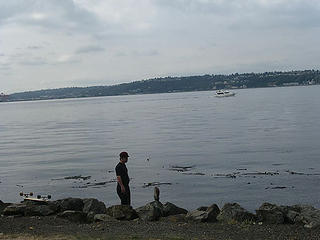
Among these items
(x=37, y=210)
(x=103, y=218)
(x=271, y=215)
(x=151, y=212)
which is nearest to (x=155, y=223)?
(x=151, y=212)

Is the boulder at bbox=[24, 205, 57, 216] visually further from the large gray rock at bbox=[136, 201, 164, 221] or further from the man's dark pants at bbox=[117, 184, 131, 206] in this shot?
the large gray rock at bbox=[136, 201, 164, 221]

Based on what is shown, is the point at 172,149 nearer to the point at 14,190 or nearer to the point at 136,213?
the point at 14,190

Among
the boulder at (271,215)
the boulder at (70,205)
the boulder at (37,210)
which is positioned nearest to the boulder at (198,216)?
the boulder at (271,215)

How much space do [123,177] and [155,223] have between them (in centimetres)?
174

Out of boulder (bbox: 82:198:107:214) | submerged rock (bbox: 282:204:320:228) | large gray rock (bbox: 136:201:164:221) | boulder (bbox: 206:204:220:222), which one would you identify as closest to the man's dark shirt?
large gray rock (bbox: 136:201:164:221)

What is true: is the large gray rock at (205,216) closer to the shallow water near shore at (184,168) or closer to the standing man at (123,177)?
the standing man at (123,177)

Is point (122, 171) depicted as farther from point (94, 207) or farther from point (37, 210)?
point (37, 210)

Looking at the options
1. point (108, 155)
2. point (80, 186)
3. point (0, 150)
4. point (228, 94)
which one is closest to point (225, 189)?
point (80, 186)

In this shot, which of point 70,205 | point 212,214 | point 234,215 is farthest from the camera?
point 70,205

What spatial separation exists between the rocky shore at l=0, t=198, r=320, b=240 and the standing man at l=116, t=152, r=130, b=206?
60 cm

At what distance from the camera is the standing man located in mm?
13159

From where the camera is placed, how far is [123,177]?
44.9 feet

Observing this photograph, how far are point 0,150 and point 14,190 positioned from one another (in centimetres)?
2049

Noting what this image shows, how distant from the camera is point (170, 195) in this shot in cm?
1984
